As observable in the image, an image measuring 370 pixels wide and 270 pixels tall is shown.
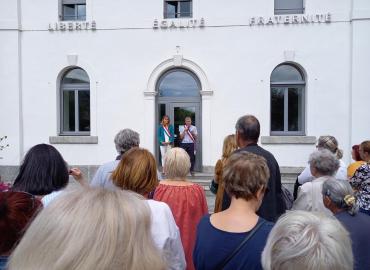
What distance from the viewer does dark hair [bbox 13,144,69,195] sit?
2.71m

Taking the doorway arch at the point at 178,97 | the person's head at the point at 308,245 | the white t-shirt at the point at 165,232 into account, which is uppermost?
the doorway arch at the point at 178,97

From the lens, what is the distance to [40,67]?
11859 mm

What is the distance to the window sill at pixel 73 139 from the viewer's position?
11.7 meters

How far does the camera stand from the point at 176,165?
3.45 m

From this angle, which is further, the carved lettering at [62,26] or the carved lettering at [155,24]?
the carved lettering at [62,26]

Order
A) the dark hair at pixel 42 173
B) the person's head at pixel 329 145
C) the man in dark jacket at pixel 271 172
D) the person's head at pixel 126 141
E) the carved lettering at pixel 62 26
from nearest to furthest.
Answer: the dark hair at pixel 42 173, the man in dark jacket at pixel 271 172, the person's head at pixel 126 141, the person's head at pixel 329 145, the carved lettering at pixel 62 26

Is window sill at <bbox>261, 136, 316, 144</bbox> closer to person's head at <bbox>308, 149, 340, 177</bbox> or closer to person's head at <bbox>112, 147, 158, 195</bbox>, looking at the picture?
person's head at <bbox>308, 149, 340, 177</bbox>

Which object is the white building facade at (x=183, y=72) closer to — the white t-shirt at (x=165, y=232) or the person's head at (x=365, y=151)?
the person's head at (x=365, y=151)

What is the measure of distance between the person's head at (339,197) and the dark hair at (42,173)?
6.41ft

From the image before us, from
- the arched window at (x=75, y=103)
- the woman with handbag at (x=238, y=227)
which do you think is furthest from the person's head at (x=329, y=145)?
the arched window at (x=75, y=103)

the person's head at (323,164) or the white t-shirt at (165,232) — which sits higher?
the person's head at (323,164)

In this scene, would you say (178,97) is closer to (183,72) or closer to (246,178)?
(183,72)

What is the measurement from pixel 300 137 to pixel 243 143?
7.84 m

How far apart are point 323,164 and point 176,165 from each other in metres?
1.46
